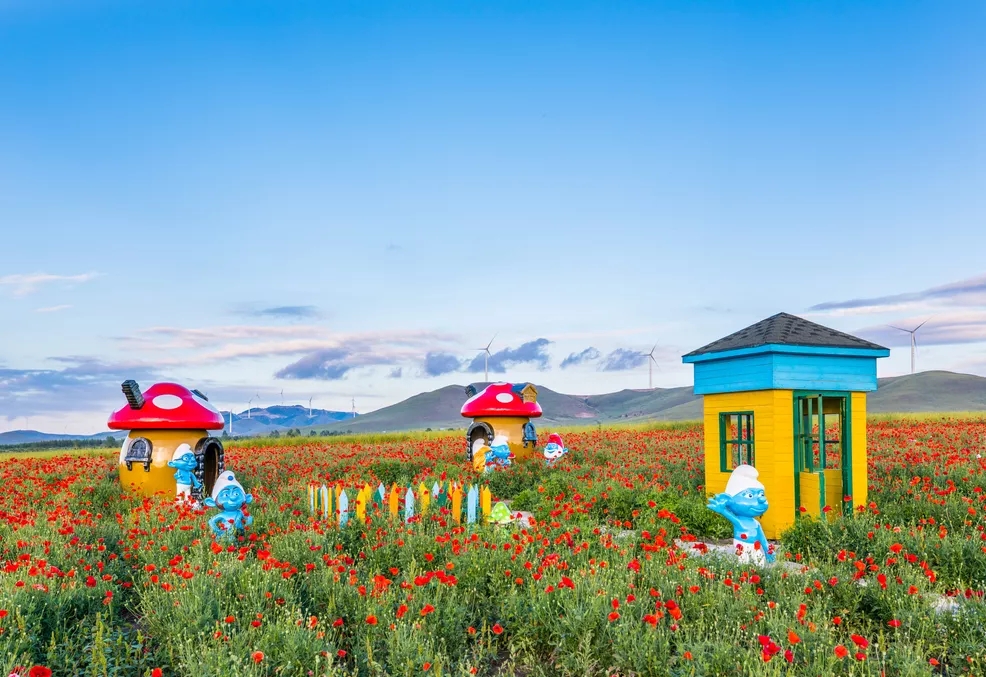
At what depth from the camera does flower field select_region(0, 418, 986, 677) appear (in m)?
5.54

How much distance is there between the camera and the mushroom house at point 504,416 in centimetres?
1831

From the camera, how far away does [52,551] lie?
8453 millimetres

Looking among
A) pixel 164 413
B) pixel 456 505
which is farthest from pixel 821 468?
pixel 164 413

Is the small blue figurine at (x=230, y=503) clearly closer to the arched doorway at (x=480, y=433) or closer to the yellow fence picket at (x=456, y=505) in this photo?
the yellow fence picket at (x=456, y=505)

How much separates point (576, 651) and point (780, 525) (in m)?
6.28

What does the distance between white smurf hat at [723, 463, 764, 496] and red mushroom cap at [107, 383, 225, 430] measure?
10.3 metres

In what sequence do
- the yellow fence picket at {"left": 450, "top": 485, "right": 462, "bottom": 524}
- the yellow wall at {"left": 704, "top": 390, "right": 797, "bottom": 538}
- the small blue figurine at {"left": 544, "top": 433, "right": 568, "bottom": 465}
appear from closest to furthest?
the yellow fence picket at {"left": 450, "top": 485, "right": 462, "bottom": 524} < the yellow wall at {"left": 704, "top": 390, "right": 797, "bottom": 538} < the small blue figurine at {"left": 544, "top": 433, "right": 568, "bottom": 465}

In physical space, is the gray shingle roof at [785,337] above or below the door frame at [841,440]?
above

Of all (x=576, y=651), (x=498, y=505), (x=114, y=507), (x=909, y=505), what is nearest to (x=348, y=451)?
(x=114, y=507)

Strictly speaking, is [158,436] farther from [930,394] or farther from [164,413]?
[930,394]

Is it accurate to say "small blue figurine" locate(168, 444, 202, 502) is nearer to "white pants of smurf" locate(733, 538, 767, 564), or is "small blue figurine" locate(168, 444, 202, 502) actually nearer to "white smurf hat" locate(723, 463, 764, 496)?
"white smurf hat" locate(723, 463, 764, 496)

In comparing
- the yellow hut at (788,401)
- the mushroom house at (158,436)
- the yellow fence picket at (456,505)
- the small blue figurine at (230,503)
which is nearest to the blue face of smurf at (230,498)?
the small blue figurine at (230,503)

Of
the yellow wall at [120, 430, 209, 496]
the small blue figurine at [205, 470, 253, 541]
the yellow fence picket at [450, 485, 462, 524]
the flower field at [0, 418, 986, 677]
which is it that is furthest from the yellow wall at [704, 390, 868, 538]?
the yellow wall at [120, 430, 209, 496]

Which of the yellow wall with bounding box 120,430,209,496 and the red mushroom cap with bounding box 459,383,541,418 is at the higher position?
the red mushroom cap with bounding box 459,383,541,418
